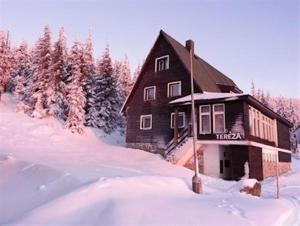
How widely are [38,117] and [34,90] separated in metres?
5.36

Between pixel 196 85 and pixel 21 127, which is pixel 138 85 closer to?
pixel 196 85

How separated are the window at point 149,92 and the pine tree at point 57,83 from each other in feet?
54.0

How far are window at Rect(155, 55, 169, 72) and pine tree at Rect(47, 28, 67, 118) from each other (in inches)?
708

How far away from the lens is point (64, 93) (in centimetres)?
4503

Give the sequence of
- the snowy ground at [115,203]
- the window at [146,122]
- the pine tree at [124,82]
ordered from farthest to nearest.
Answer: the pine tree at [124,82] → the window at [146,122] → the snowy ground at [115,203]

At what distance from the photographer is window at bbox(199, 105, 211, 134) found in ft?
81.7

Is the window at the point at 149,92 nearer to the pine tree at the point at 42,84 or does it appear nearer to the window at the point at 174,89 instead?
the window at the point at 174,89

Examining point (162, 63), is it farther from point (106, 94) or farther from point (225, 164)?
point (106, 94)

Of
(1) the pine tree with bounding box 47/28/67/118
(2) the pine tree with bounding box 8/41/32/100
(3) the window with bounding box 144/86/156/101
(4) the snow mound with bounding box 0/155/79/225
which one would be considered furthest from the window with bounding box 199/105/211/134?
(2) the pine tree with bounding box 8/41/32/100

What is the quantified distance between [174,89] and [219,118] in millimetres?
6381

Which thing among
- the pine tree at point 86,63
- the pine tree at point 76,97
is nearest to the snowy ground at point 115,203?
the pine tree at point 76,97

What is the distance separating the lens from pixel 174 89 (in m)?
29.6

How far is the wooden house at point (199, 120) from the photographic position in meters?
24.0

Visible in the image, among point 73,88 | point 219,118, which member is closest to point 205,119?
point 219,118
